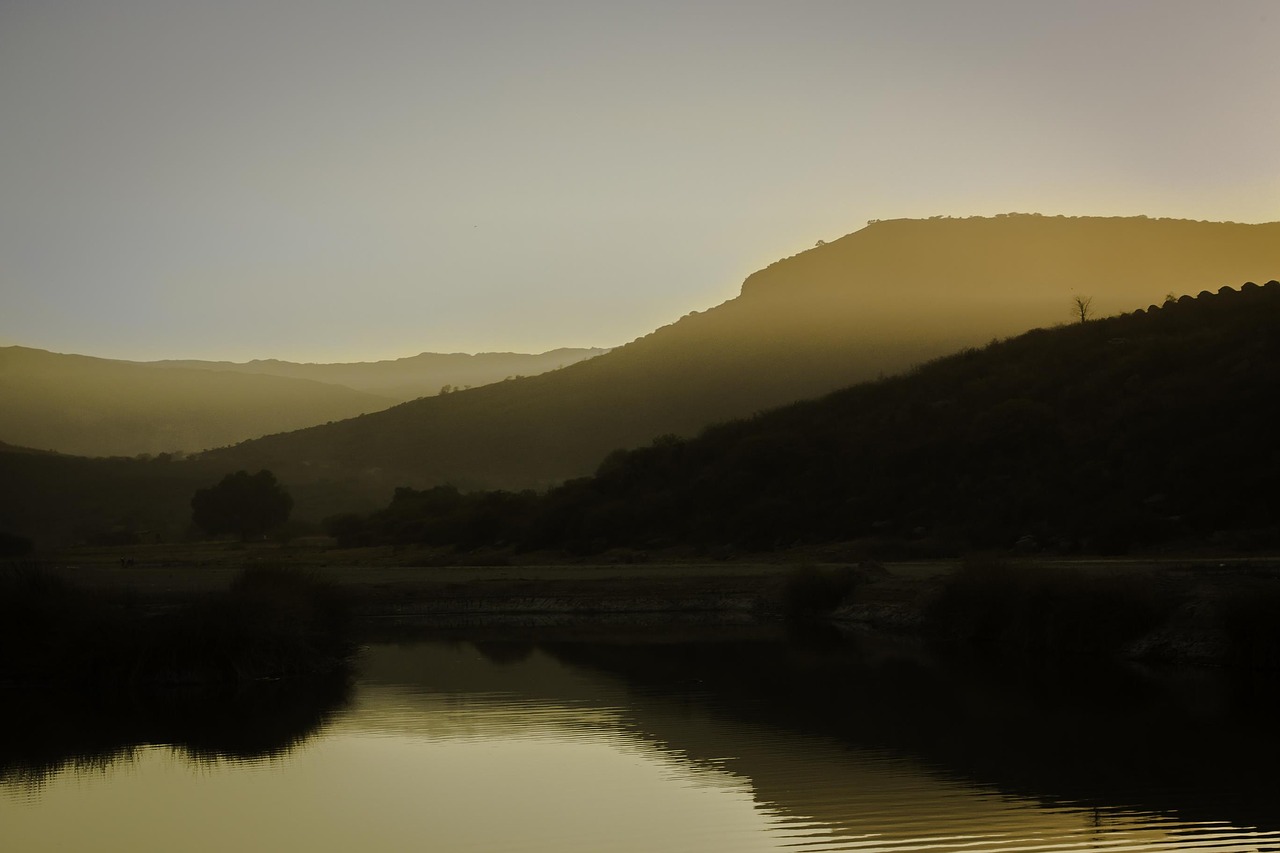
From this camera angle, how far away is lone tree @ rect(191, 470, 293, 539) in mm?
71125

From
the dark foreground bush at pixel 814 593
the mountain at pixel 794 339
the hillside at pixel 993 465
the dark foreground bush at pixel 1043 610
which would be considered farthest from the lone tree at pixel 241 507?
the dark foreground bush at pixel 1043 610

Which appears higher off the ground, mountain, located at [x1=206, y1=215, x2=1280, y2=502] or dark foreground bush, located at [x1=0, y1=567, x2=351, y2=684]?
mountain, located at [x1=206, y1=215, x2=1280, y2=502]

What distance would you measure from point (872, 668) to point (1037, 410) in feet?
92.0

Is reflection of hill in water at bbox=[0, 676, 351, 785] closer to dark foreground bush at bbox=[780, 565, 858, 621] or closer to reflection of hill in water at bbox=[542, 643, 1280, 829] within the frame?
reflection of hill in water at bbox=[542, 643, 1280, 829]

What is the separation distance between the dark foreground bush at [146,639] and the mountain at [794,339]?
64308mm

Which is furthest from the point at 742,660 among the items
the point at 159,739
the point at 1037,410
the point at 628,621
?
the point at 1037,410

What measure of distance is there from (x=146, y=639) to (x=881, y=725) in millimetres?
12671

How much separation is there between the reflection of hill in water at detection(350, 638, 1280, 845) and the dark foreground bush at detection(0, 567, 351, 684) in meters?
1.85

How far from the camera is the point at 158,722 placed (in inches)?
833

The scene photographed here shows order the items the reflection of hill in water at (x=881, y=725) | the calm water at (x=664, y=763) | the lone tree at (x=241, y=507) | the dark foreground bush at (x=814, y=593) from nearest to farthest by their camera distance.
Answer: the calm water at (x=664, y=763) → the reflection of hill in water at (x=881, y=725) → the dark foreground bush at (x=814, y=593) → the lone tree at (x=241, y=507)

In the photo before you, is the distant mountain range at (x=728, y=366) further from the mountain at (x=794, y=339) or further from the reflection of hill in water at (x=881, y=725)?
the reflection of hill in water at (x=881, y=725)

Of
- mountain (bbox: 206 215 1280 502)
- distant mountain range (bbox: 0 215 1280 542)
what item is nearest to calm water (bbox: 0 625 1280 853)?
distant mountain range (bbox: 0 215 1280 542)

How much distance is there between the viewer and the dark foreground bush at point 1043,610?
25844mm

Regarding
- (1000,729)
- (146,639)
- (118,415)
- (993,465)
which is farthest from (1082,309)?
(118,415)
